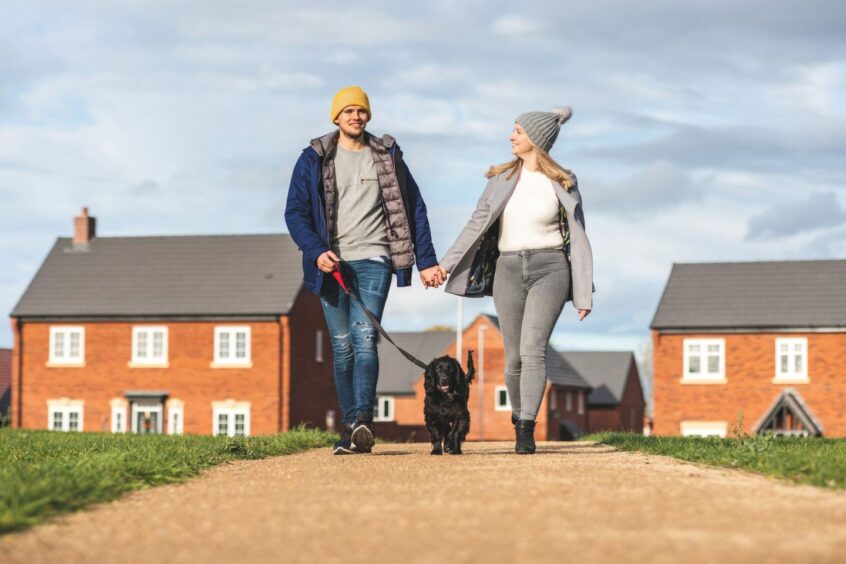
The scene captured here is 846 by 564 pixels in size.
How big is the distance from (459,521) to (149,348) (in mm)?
44291

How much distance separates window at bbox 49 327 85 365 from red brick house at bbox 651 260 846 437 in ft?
73.4

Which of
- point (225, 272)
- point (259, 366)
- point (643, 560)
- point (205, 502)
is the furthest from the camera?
point (225, 272)

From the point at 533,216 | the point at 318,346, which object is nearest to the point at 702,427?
the point at 318,346

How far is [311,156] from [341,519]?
471cm

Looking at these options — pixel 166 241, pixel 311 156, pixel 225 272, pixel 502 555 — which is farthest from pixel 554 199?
pixel 166 241

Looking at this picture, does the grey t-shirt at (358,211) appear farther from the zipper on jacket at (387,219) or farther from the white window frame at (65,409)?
the white window frame at (65,409)

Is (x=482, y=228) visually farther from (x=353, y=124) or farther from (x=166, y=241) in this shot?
(x=166, y=241)

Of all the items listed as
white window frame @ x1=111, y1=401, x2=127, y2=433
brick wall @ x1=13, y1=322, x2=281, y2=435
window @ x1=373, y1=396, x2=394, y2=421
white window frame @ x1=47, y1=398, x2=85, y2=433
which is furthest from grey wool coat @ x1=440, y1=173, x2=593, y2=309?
window @ x1=373, y1=396, x2=394, y2=421

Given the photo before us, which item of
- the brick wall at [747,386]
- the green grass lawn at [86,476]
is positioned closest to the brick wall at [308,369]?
the brick wall at [747,386]

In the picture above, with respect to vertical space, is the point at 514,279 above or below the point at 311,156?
below

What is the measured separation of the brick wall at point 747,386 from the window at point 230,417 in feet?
50.2

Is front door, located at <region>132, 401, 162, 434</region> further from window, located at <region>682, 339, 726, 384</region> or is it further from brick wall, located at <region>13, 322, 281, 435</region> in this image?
window, located at <region>682, 339, 726, 384</region>

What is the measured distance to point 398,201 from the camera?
378 inches

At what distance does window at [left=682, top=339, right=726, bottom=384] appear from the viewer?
1839 inches
